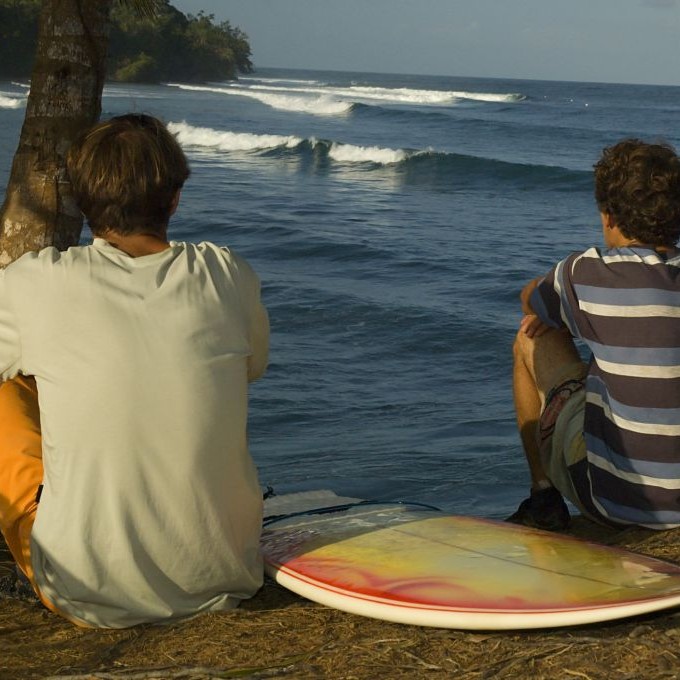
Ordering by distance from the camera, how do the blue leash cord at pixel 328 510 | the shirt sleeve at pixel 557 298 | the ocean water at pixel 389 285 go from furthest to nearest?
the ocean water at pixel 389 285 → the blue leash cord at pixel 328 510 → the shirt sleeve at pixel 557 298

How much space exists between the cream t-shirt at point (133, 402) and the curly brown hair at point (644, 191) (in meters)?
1.39

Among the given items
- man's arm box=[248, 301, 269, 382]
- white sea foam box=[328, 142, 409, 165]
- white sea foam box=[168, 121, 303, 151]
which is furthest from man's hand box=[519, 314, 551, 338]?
white sea foam box=[168, 121, 303, 151]

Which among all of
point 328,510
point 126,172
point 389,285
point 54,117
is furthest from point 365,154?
point 126,172

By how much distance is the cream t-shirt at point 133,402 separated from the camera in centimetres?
280

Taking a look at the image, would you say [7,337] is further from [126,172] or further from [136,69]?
[136,69]

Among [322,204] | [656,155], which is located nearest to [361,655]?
[656,155]

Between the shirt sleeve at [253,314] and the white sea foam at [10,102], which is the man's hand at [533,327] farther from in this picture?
the white sea foam at [10,102]

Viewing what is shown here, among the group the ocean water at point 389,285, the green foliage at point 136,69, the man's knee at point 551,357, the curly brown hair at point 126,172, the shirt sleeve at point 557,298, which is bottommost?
the ocean water at point 389,285

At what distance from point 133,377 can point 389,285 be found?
31.5ft

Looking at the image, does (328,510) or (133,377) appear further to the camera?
(328,510)

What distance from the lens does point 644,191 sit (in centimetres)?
370

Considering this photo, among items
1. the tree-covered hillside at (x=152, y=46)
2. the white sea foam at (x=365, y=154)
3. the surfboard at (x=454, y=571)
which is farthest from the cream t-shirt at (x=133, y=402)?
the tree-covered hillside at (x=152, y=46)

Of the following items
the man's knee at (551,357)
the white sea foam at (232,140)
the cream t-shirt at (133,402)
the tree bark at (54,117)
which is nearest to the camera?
the cream t-shirt at (133,402)

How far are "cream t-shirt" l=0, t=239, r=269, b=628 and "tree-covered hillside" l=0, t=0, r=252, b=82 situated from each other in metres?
62.4
